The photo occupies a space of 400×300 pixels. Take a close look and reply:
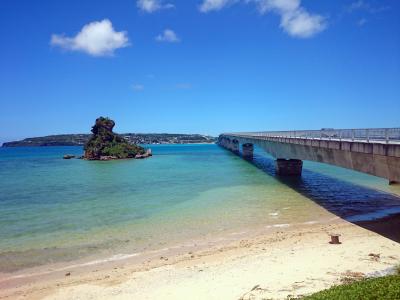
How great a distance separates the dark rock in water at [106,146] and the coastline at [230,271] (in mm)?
89950

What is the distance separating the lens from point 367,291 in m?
9.61

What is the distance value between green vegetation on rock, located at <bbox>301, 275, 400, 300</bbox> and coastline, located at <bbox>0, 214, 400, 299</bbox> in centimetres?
127

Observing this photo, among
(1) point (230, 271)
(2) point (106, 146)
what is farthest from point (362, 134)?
(2) point (106, 146)

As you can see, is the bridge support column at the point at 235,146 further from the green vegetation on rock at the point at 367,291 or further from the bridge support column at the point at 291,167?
the green vegetation on rock at the point at 367,291

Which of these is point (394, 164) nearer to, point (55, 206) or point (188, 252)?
point (188, 252)

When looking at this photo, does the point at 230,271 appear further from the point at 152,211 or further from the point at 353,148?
the point at 353,148

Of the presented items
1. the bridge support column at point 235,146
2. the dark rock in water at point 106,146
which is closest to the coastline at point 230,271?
the dark rock in water at point 106,146

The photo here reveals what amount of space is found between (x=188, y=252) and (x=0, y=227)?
45.0ft

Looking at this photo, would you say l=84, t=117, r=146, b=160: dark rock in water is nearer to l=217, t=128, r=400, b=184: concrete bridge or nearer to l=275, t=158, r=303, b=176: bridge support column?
l=275, t=158, r=303, b=176: bridge support column

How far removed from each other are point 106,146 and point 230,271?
98.9 meters

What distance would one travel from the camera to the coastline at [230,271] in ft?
40.1

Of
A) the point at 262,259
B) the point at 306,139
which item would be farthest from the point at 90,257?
the point at 306,139

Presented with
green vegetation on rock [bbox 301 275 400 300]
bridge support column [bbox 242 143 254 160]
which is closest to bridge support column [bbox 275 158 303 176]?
green vegetation on rock [bbox 301 275 400 300]

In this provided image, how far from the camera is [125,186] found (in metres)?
43.4
